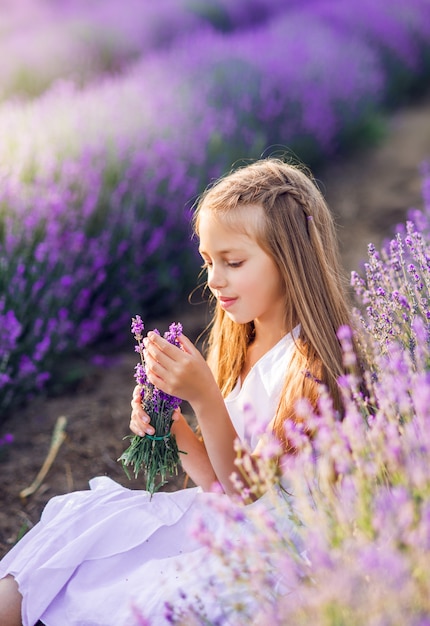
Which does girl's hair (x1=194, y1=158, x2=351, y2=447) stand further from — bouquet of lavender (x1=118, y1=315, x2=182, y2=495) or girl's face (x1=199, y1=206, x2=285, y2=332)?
bouquet of lavender (x1=118, y1=315, x2=182, y2=495)

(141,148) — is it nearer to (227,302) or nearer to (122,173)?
(122,173)

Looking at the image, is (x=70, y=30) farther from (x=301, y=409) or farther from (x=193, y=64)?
(x=301, y=409)

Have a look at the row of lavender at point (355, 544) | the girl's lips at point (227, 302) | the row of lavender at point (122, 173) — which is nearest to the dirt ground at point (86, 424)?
the row of lavender at point (122, 173)

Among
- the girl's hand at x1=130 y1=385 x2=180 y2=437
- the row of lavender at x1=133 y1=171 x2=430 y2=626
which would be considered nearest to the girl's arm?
the girl's hand at x1=130 y1=385 x2=180 y2=437

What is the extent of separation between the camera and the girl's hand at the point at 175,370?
70.6 inches

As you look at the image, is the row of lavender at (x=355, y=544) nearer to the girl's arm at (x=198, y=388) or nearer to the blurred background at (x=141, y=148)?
the girl's arm at (x=198, y=388)

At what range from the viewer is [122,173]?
426 centimetres

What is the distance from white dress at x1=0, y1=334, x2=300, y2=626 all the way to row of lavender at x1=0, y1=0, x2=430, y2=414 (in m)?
0.92

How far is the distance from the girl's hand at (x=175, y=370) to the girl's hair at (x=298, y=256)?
0.68 feet

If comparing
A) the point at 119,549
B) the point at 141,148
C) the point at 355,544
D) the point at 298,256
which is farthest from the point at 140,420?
the point at 141,148

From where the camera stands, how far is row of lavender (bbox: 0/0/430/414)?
11.3 ft

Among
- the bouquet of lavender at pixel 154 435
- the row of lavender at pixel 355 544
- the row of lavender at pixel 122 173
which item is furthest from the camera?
the row of lavender at pixel 122 173

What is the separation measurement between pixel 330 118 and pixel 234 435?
5107 millimetres

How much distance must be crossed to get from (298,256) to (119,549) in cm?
82
